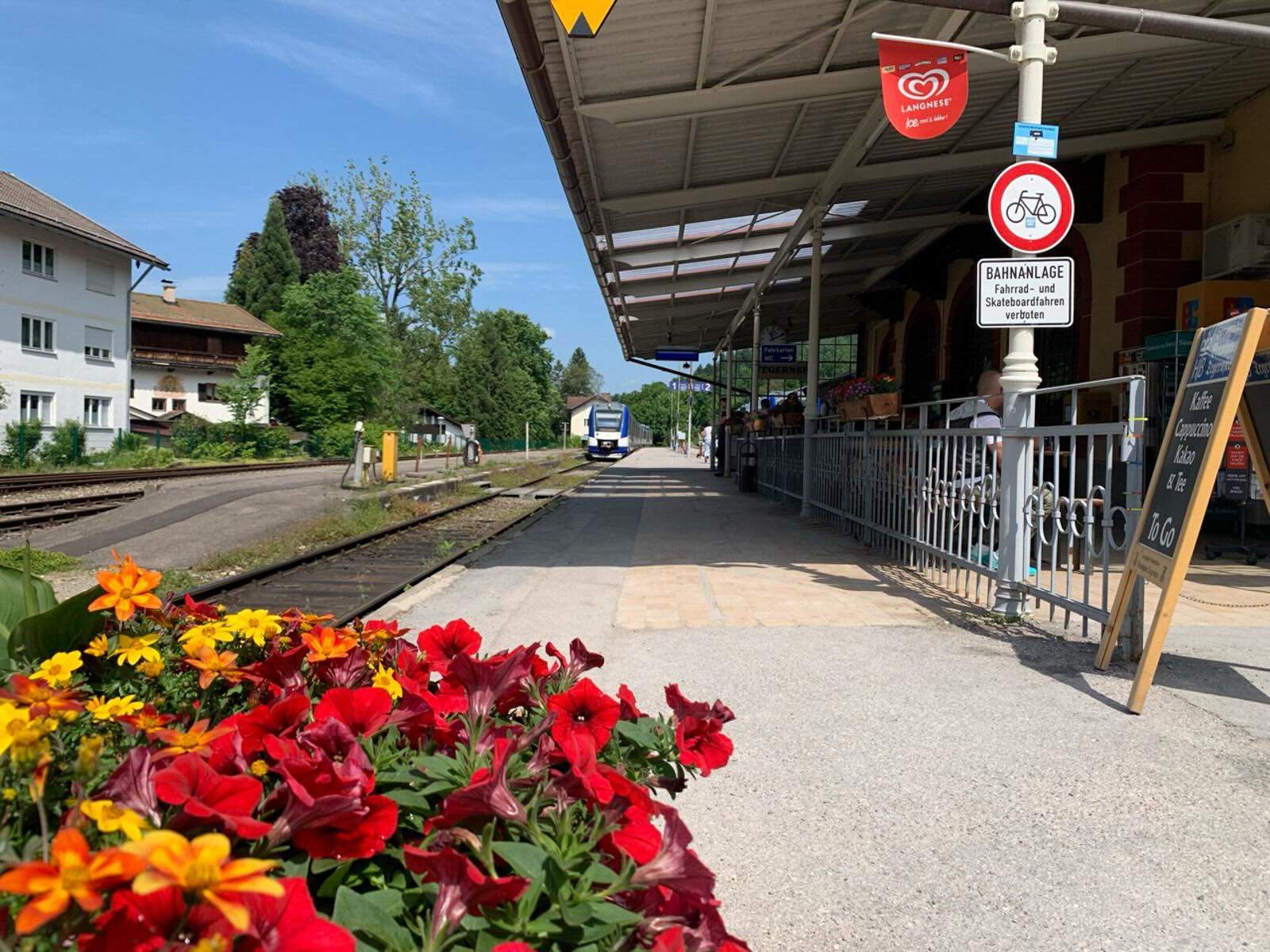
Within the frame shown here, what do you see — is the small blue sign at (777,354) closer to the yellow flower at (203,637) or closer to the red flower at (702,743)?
the yellow flower at (203,637)

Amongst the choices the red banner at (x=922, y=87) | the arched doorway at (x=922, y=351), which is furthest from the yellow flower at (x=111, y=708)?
the arched doorway at (x=922, y=351)

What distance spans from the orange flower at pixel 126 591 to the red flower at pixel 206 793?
666mm

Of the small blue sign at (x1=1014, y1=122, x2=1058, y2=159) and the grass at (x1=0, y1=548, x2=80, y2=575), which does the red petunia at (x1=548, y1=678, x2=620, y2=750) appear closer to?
the small blue sign at (x1=1014, y1=122, x2=1058, y2=159)

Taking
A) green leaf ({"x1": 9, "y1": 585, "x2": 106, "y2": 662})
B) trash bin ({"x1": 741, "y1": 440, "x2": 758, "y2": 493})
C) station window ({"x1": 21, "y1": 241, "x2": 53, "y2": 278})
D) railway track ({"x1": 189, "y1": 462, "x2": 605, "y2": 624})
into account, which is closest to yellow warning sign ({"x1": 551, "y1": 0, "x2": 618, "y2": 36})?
railway track ({"x1": 189, "y1": 462, "x2": 605, "y2": 624})

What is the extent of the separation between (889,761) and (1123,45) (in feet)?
30.3

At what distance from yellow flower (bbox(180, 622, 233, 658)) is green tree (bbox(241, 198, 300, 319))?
76124 millimetres

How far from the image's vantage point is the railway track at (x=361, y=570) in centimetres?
782

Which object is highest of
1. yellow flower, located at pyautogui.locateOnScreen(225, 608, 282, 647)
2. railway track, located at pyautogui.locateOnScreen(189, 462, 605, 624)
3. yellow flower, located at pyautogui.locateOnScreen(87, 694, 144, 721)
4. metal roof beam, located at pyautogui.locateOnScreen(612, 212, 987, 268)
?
metal roof beam, located at pyautogui.locateOnScreen(612, 212, 987, 268)

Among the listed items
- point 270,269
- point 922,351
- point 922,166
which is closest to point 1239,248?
point 922,166

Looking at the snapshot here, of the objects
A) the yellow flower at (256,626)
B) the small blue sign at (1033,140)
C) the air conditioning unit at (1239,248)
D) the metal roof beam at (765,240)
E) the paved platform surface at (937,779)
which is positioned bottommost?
the paved platform surface at (937,779)

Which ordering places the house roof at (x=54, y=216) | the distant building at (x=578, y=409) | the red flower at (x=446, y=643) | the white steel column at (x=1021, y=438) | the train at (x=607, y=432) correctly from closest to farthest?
the red flower at (x=446, y=643)
the white steel column at (x=1021, y=438)
the house roof at (x=54, y=216)
the train at (x=607, y=432)
the distant building at (x=578, y=409)

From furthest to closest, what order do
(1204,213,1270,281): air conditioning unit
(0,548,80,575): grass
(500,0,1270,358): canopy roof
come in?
(1204,213,1270,281): air conditioning unit, (0,548,80,575): grass, (500,0,1270,358): canopy roof

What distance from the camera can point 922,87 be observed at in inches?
318

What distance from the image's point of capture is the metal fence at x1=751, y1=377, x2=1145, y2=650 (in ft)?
17.4
